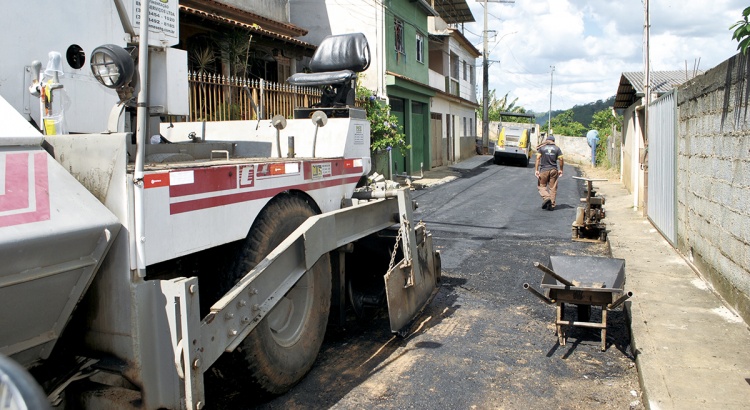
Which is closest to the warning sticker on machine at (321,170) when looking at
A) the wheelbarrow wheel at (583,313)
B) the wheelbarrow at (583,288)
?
the wheelbarrow at (583,288)

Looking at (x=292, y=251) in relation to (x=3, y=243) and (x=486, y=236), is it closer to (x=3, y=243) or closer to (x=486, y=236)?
(x=3, y=243)

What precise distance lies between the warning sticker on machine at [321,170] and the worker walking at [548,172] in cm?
1002

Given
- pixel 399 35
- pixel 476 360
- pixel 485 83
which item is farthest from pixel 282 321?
pixel 485 83

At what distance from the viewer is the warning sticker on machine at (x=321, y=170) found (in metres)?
4.58

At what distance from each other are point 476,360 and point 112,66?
333 centimetres

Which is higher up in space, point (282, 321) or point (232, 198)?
point (232, 198)

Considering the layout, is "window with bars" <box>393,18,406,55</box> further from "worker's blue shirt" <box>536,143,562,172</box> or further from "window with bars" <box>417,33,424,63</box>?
"worker's blue shirt" <box>536,143,562,172</box>

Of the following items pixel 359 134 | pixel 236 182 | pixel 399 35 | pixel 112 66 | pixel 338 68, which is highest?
pixel 399 35

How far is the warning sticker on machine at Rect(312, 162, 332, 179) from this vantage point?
4.58m

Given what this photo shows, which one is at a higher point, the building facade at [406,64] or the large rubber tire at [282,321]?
the building facade at [406,64]

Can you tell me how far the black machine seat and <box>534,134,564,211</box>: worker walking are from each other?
8630 millimetres

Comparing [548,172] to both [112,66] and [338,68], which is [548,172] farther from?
[112,66]

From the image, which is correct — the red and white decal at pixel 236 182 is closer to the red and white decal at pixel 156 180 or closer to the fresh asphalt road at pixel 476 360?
the red and white decal at pixel 156 180

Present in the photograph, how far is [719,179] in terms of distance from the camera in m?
6.55
